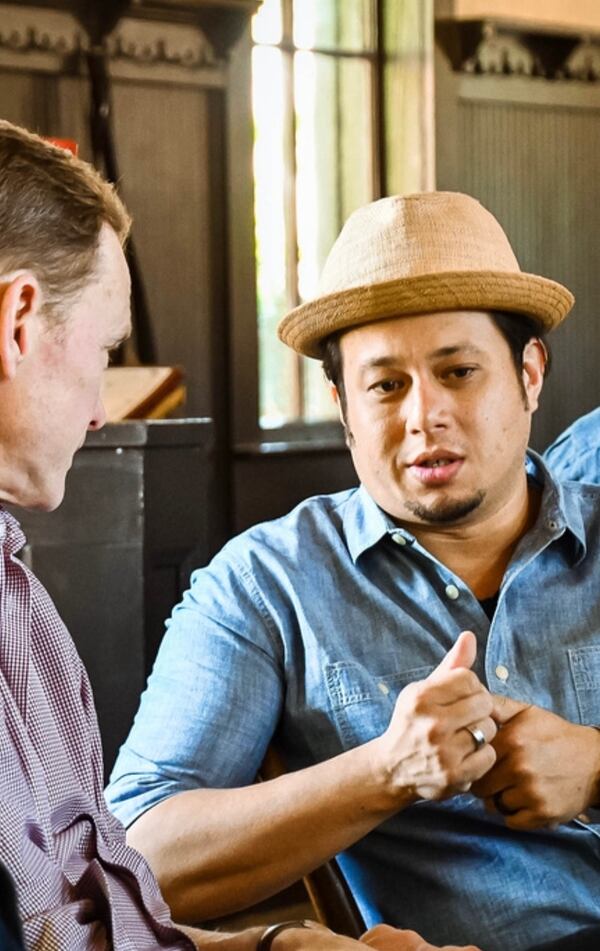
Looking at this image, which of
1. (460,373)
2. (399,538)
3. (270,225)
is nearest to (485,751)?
(399,538)

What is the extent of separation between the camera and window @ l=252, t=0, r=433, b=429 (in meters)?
4.91

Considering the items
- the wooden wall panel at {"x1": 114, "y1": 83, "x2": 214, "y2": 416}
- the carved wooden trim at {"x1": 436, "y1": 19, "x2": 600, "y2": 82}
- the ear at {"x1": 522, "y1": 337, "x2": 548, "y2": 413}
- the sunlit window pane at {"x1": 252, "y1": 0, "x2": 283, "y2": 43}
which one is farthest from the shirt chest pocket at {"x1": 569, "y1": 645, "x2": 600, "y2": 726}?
the carved wooden trim at {"x1": 436, "y1": 19, "x2": 600, "y2": 82}

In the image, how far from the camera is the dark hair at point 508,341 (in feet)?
5.99

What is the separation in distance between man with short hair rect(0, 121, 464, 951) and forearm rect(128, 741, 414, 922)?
26 centimetres

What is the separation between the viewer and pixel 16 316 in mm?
1131

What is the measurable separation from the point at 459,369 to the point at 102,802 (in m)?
0.72

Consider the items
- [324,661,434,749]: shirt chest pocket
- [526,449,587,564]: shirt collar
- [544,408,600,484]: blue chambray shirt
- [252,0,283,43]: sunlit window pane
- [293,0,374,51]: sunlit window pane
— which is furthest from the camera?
[293,0,374,51]: sunlit window pane

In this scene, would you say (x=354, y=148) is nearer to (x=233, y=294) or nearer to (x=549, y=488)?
(x=233, y=294)

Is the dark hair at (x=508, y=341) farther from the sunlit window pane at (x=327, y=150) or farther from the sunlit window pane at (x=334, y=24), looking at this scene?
the sunlit window pane at (x=334, y=24)

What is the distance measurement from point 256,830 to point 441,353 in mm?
594

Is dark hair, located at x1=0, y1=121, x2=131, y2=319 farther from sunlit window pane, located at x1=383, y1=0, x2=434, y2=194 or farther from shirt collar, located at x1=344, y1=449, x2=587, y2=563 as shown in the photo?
sunlit window pane, located at x1=383, y1=0, x2=434, y2=194

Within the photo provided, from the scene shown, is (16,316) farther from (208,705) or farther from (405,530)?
(405,530)

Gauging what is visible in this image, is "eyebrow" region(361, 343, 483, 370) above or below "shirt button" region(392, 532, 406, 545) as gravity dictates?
above

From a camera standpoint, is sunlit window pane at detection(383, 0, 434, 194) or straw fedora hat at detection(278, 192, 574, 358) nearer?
straw fedora hat at detection(278, 192, 574, 358)
